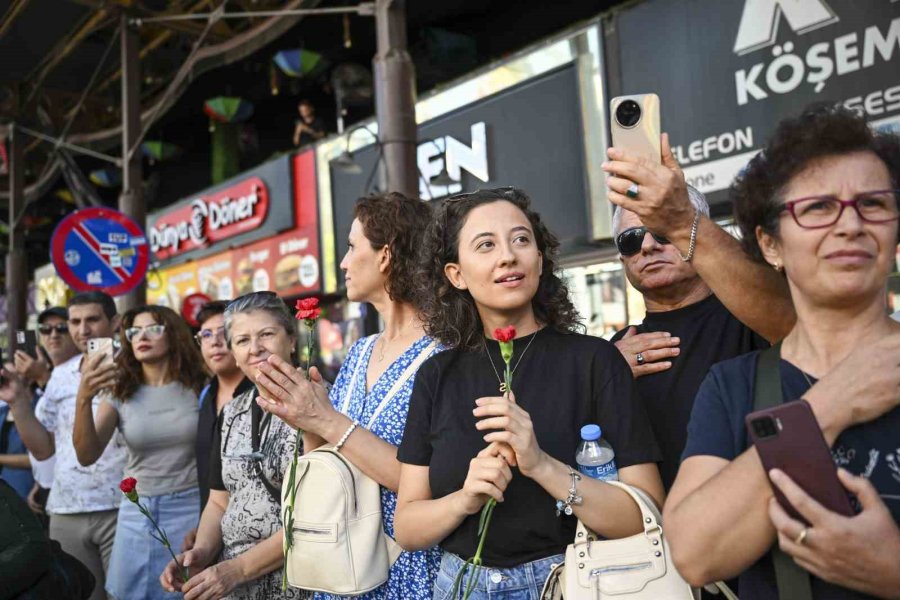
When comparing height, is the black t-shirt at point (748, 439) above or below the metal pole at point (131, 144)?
below

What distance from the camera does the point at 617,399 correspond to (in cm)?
179

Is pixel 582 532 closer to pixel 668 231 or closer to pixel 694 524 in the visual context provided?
pixel 694 524

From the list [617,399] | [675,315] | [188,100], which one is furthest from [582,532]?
[188,100]

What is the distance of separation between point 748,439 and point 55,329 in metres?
4.94

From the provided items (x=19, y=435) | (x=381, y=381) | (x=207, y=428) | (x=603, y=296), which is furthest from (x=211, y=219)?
(x=381, y=381)

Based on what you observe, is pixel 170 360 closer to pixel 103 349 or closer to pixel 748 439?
pixel 103 349

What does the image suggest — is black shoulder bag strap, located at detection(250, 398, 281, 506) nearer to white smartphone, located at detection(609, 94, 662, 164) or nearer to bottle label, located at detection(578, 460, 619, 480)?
bottle label, located at detection(578, 460, 619, 480)

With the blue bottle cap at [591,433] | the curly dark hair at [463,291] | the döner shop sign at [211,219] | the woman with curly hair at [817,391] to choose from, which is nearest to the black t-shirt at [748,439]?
the woman with curly hair at [817,391]

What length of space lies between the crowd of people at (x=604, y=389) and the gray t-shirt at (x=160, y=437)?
43 centimetres

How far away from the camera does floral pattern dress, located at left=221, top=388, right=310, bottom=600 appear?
270 cm

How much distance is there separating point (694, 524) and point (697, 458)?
0.50 ft

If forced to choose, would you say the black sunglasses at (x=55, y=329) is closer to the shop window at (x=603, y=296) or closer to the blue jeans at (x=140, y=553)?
the blue jeans at (x=140, y=553)

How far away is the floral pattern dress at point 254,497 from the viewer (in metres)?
2.70

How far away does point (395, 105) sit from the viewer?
512cm
